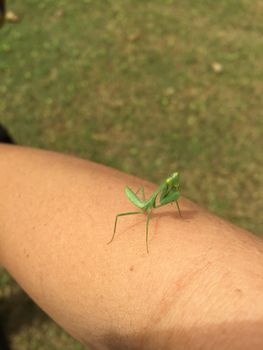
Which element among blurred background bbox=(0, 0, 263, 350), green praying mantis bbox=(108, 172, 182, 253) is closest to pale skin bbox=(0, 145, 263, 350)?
green praying mantis bbox=(108, 172, 182, 253)

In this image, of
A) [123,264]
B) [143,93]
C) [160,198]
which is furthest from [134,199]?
[143,93]

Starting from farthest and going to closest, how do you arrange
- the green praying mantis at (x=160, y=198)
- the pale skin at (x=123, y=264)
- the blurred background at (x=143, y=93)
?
the blurred background at (x=143, y=93)
the green praying mantis at (x=160, y=198)
the pale skin at (x=123, y=264)

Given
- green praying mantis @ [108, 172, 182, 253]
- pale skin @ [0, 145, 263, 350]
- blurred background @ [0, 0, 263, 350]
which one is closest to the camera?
pale skin @ [0, 145, 263, 350]

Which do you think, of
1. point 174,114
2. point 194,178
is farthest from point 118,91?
point 194,178

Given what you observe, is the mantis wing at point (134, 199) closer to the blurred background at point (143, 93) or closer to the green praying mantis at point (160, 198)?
the green praying mantis at point (160, 198)

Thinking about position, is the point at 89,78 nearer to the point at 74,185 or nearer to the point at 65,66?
the point at 65,66

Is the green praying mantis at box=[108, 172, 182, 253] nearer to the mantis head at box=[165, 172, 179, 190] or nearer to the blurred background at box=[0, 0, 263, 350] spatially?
the mantis head at box=[165, 172, 179, 190]

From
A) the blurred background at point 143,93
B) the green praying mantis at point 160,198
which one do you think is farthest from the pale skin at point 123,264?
the blurred background at point 143,93
